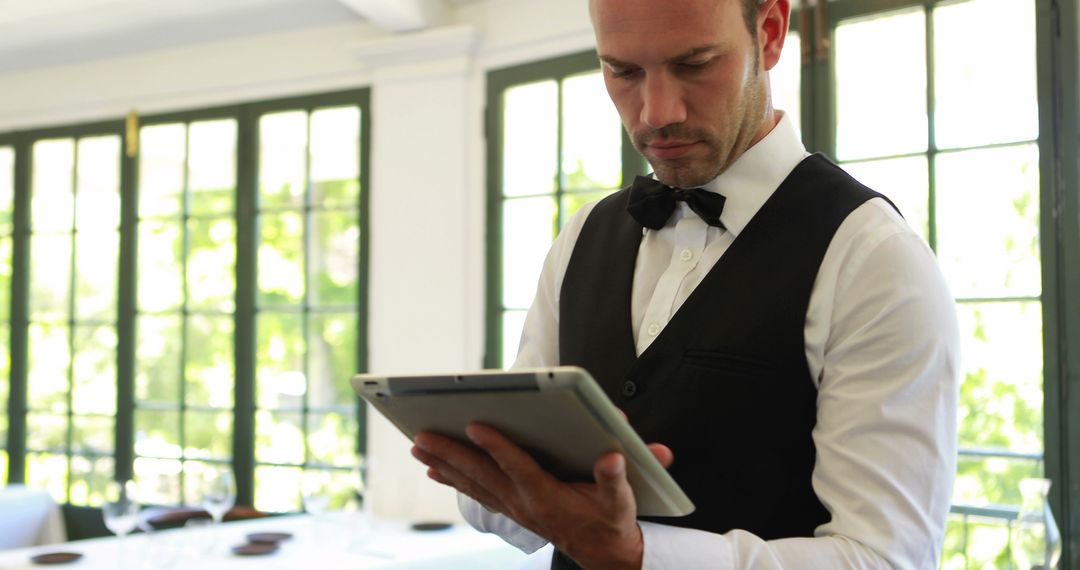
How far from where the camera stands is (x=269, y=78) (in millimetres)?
4637

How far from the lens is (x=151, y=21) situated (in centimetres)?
471

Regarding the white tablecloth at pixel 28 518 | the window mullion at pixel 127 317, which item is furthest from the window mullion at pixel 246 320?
the white tablecloth at pixel 28 518

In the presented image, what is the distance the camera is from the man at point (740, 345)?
0.95 m

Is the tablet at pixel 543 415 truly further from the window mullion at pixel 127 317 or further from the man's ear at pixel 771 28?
the window mullion at pixel 127 317

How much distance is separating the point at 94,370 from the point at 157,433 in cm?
53

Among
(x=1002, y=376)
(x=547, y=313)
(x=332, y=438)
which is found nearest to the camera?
(x=547, y=313)

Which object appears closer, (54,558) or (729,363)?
(729,363)

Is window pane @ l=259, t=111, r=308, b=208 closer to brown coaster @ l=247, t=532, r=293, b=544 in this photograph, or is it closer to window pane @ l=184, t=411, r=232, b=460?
window pane @ l=184, t=411, r=232, b=460

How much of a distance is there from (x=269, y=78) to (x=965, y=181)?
3.00 m

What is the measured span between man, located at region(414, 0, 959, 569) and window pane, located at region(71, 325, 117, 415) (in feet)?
14.3

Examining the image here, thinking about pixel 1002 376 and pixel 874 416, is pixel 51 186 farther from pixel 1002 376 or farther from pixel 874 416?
pixel 874 416

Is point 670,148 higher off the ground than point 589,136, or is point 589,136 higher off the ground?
point 589,136

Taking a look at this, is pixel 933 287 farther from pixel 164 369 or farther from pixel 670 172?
Result: pixel 164 369

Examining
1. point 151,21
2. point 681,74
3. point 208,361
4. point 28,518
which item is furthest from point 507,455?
point 28,518
